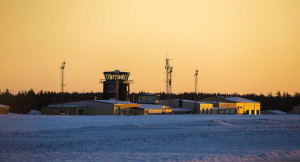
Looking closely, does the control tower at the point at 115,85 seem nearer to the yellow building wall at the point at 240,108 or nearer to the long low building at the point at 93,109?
the long low building at the point at 93,109

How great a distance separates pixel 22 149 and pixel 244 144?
14.3 m

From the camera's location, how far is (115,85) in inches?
3738

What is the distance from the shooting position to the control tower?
95306 millimetres

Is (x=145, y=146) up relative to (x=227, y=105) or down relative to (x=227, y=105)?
down

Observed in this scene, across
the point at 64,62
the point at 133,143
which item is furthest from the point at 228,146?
the point at 64,62

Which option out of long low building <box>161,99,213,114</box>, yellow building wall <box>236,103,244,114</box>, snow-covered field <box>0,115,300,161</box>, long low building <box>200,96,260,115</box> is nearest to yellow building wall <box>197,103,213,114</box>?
long low building <box>161,99,213,114</box>

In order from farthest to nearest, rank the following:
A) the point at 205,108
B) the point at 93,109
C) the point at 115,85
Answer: the point at 205,108
the point at 115,85
the point at 93,109

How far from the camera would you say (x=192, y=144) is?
29.3 m

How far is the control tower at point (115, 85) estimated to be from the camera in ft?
313

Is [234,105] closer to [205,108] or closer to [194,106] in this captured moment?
[205,108]

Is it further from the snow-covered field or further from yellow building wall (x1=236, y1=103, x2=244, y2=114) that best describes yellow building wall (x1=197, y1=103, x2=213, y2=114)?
the snow-covered field

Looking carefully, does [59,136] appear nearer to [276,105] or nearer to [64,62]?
[64,62]

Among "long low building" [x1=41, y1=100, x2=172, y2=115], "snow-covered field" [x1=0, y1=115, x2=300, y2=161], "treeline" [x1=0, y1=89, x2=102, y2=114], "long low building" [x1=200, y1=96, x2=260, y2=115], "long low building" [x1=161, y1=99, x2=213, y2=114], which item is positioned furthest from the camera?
"treeline" [x1=0, y1=89, x2=102, y2=114]

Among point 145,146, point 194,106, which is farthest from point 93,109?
point 145,146
